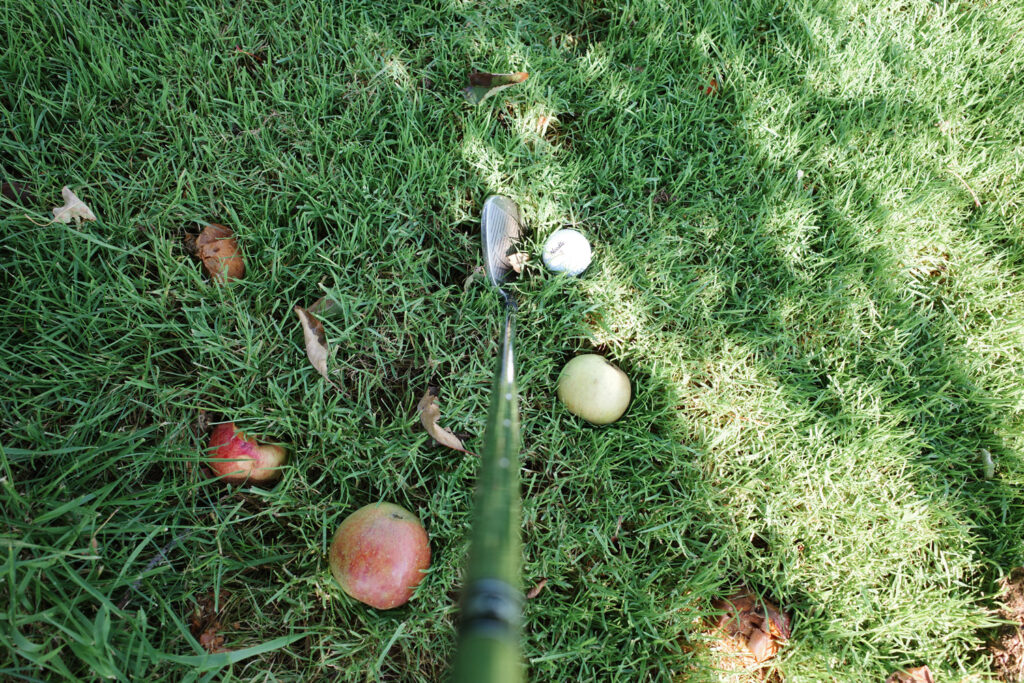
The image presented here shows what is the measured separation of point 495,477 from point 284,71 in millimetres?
2062

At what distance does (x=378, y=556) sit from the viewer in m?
1.64

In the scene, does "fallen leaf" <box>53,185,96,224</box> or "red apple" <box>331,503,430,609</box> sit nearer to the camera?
"red apple" <box>331,503,430,609</box>

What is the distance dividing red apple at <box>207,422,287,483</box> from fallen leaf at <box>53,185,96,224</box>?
0.88 metres

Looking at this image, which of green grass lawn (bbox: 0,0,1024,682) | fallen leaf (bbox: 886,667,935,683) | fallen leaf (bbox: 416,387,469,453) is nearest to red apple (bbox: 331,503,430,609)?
green grass lawn (bbox: 0,0,1024,682)

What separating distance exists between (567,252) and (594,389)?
533mm

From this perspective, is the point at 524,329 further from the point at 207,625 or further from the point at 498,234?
the point at 207,625

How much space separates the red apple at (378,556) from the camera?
164cm

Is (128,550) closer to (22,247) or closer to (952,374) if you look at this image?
(22,247)

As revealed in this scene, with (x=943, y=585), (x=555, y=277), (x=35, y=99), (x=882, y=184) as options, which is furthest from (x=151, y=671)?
(x=882, y=184)

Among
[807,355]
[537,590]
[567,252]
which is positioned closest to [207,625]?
[537,590]

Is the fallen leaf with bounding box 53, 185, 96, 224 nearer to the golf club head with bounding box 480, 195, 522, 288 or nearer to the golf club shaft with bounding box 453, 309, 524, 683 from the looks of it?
the golf club head with bounding box 480, 195, 522, 288

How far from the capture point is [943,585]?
210 centimetres

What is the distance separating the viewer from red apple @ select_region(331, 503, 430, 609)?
5.37 ft

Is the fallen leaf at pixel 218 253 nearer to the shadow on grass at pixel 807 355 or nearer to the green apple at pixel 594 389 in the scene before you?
the shadow on grass at pixel 807 355
